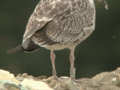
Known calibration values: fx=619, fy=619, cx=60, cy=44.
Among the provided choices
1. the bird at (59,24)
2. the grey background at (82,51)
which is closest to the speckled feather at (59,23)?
the bird at (59,24)

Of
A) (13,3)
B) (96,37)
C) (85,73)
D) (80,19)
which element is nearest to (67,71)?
(85,73)

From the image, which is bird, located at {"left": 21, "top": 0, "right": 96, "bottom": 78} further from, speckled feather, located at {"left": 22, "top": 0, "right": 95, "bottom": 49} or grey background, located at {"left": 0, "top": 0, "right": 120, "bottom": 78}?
grey background, located at {"left": 0, "top": 0, "right": 120, "bottom": 78}

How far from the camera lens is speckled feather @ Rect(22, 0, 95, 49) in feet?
20.9

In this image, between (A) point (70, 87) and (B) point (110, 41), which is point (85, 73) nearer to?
(B) point (110, 41)

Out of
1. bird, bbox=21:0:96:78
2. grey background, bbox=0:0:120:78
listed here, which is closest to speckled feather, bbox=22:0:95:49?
bird, bbox=21:0:96:78

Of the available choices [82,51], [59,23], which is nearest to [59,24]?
[59,23]

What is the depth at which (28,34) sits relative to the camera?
641 cm

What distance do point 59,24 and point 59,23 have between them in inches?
0.5

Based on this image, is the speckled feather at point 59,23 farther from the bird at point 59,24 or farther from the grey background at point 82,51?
the grey background at point 82,51

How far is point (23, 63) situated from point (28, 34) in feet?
31.7

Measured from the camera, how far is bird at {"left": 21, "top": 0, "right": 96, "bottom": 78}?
638 centimetres

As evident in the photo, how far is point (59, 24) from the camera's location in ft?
21.1

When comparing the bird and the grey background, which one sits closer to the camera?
the bird

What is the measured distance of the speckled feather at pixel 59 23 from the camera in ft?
20.9
